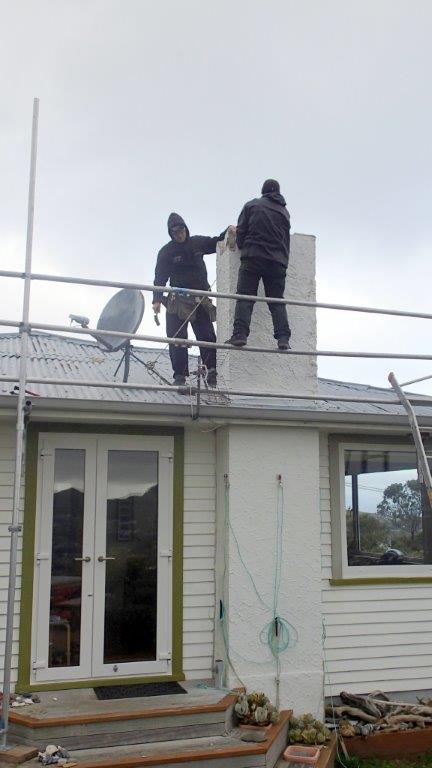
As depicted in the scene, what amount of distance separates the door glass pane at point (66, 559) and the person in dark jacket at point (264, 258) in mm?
1788

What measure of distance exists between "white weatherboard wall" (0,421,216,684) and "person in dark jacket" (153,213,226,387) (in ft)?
2.53

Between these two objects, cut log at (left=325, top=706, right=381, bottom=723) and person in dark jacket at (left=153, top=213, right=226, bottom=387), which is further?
person in dark jacket at (left=153, top=213, right=226, bottom=387)

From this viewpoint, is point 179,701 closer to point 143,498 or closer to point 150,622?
point 150,622

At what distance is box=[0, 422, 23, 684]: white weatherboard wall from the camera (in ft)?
18.2

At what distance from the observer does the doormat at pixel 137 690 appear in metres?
5.44

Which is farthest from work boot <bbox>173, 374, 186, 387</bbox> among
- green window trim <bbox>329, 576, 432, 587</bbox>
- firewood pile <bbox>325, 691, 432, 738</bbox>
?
firewood pile <bbox>325, 691, 432, 738</bbox>

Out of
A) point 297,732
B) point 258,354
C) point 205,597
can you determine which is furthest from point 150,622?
point 258,354

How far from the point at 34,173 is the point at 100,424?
2.14 metres

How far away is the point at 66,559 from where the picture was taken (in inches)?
229

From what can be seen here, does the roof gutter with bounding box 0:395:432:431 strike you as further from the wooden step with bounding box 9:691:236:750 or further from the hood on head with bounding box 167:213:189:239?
the wooden step with bounding box 9:691:236:750

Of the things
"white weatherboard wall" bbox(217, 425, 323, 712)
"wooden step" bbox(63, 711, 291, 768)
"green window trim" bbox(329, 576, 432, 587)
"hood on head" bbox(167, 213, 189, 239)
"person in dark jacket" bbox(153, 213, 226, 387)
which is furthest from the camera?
"hood on head" bbox(167, 213, 189, 239)

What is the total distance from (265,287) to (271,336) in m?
0.48

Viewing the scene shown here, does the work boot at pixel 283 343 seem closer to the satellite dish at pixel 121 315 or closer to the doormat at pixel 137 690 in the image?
the satellite dish at pixel 121 315

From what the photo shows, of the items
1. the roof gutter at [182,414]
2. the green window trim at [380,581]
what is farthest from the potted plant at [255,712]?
the roof gutter at [182,414]
